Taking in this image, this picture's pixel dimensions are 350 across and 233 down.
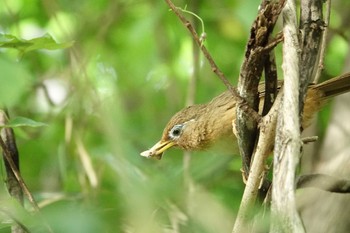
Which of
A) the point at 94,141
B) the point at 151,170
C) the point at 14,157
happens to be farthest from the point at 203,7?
the point at 14,157

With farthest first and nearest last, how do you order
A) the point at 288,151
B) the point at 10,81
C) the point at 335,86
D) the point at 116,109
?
the point at 116,109 < the point at 335,86 < the point at 10,81 < the point at 288,151

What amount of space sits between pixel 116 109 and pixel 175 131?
0.93 feet

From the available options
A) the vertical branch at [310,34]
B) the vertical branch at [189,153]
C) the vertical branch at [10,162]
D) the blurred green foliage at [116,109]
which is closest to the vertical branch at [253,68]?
the vertical branch at [310,34]

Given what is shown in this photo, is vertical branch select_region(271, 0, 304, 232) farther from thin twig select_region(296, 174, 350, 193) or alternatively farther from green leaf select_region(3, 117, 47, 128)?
green leaf select_region(3, 117, 47, 128)

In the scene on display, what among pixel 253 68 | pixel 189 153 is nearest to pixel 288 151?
pixel 253 68

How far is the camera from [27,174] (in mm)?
4855

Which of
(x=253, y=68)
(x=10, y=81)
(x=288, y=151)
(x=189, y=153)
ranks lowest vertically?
(x=189, y=153)

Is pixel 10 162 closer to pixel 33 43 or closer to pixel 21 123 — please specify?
pixel 21 123

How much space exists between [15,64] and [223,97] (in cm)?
124

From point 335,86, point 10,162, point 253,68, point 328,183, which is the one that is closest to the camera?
point 253,68

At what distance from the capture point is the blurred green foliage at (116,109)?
108 inches

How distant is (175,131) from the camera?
3.68 metres

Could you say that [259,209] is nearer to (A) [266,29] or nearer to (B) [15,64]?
(A) [266,29]

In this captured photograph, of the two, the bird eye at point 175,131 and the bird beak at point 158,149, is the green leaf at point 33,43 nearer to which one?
the bird beak at point 158,149
